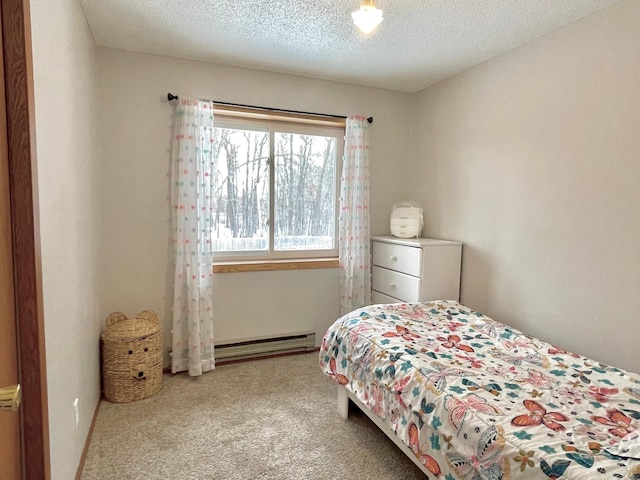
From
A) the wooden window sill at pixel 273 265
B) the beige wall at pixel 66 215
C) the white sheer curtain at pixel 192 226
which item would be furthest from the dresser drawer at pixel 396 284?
the beige wall at pixel 66 215

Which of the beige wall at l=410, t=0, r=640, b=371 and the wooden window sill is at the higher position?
the beige wall at l=410, t=0, r=640, b=371

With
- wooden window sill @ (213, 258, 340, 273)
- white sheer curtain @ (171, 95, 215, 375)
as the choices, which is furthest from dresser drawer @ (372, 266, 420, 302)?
white sheer curtain @ (171, 95, 215, 375)

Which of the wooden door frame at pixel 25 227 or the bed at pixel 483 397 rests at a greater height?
the wooden door frame at pixel 25 227

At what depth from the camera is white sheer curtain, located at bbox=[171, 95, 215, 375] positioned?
9.42 ft

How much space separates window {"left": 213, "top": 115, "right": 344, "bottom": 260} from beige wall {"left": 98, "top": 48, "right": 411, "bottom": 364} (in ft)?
0.71

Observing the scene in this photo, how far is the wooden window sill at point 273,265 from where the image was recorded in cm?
313

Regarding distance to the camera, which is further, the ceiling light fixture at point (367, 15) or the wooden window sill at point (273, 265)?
the wooden window sill at point (273, 265)

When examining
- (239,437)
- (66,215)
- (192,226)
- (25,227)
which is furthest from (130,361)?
(25,227)

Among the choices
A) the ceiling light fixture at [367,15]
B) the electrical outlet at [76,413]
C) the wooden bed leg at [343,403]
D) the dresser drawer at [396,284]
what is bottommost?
the wooden bed leg at [343,403]

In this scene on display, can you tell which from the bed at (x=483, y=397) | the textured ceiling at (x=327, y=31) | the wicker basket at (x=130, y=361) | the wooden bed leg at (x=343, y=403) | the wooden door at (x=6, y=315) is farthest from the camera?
the wicker basket at (x=130, y=361)

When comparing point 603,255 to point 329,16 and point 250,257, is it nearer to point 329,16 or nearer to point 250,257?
point 329,16

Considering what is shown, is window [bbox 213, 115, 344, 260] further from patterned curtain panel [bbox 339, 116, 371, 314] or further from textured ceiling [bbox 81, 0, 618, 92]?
textured ceiling [bbox 81, 0, 618, 92]

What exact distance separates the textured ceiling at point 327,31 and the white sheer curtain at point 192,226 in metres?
0.50

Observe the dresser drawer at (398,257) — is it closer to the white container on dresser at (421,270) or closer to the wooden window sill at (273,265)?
the white container on dresser at (421,270)
